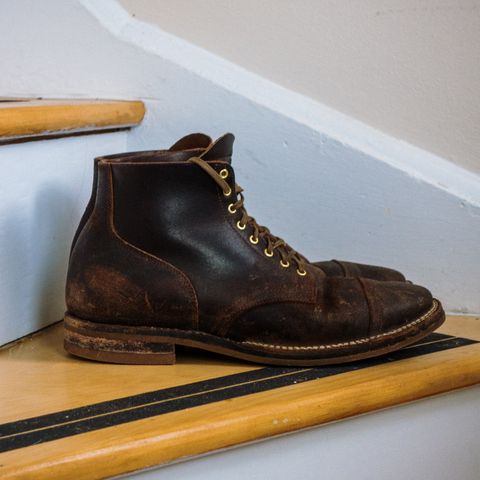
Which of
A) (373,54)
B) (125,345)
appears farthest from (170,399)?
(373,54)

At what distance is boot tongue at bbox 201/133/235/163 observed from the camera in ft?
2.50

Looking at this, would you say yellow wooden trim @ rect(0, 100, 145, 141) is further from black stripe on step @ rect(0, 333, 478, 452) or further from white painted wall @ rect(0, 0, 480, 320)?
black stripe on step @ rect(0, 333, 478, 452)

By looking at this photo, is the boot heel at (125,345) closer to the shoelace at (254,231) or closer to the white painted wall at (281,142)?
the shoelace at (254,231)

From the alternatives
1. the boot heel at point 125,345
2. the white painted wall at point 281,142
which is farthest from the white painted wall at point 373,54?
the boot heel at point 125,345

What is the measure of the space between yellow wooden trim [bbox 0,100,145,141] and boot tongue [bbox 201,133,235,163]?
0.65 feet

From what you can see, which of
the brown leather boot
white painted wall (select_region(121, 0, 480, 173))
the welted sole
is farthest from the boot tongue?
white painted wall (select_region(121, 0, 480, 173))

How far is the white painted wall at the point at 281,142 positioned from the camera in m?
0.97

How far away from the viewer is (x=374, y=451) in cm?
70

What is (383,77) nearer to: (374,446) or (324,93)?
(324,93)

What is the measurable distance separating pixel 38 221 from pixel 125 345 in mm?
199

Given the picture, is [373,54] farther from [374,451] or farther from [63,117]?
[374,451]

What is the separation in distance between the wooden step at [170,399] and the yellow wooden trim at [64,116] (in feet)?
0.78

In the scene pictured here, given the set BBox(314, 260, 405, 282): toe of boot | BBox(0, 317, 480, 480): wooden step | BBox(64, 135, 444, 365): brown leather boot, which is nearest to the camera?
BBox(0, 317, 480, 480): wooden step

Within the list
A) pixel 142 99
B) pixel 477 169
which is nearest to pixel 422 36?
pixel 477 169
